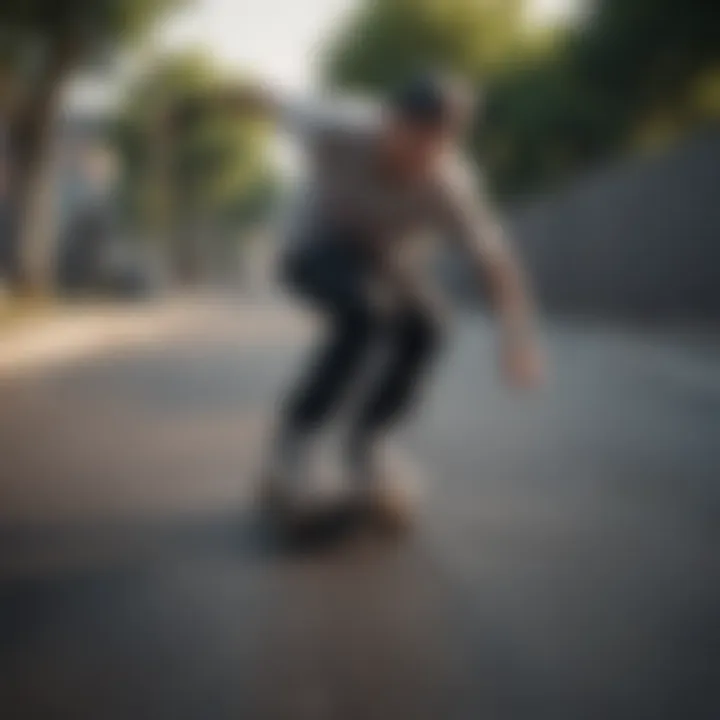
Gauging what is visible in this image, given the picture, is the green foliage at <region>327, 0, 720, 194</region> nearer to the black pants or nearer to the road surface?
the road surface

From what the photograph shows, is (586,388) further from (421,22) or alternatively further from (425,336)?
(425,336)

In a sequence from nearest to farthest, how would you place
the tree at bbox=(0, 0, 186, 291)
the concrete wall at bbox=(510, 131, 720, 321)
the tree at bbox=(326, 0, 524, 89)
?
the tree at bbox=(326, 0, 524, 89) → the concrete wall at bbox=(510, 131, 720, 321) → the tree at bbox=(0, 0, 186, 291)

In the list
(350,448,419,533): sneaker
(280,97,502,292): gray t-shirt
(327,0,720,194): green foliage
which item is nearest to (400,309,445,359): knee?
(280,97,502,292): gray t-shirt

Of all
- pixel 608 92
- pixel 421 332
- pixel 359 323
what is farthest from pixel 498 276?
pixel 608 92

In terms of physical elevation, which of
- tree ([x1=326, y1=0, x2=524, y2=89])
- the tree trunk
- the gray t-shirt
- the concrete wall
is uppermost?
the tree trunk

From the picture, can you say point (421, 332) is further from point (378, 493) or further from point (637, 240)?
point (637, 240)

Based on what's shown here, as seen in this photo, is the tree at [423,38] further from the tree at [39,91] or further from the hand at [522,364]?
the tree at [39,91]

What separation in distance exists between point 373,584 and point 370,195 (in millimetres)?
1132

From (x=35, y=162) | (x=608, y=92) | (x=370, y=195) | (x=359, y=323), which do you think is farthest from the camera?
(x=608, y=92)

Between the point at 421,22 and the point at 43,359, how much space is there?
20.7ft

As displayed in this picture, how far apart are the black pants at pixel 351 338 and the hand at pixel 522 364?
252 millimetres

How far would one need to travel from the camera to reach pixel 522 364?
3.62 metres

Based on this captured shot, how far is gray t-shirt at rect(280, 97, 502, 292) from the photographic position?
3451mm

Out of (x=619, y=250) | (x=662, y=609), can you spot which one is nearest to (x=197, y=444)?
(x=662, y=609)
